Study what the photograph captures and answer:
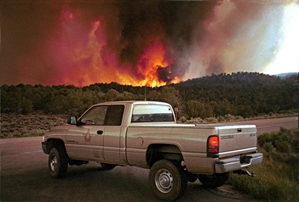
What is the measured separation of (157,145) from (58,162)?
2814mm

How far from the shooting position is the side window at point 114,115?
6.27 m

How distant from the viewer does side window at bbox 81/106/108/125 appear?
21.8 feet

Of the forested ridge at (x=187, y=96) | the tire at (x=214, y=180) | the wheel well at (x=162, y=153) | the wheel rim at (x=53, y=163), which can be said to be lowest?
the tire at (x=214, y=180)

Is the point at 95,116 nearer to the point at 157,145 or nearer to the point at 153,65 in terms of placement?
the point at 157,145

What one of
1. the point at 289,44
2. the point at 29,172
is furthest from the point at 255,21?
the point at 29,172

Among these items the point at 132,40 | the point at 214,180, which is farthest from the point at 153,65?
the point at 214,180

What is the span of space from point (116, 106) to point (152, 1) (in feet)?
16.3

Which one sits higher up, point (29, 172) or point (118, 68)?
point (118, 68)

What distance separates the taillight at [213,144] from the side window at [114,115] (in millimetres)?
2139

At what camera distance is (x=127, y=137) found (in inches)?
229

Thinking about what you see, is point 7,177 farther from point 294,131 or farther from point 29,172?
point 294,131

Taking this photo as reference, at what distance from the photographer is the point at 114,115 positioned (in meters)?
6.40

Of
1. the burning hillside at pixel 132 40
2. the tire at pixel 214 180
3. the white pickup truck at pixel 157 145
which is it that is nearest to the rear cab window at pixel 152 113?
the white pickup truck at pixel 157 145

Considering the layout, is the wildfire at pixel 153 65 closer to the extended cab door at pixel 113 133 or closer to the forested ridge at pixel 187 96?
the forested ridge at pixel 187 96
